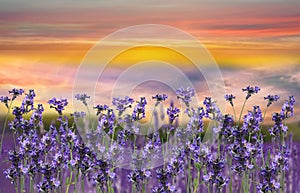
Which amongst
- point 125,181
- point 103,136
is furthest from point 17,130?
point 125,181

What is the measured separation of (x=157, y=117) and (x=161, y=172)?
93cm

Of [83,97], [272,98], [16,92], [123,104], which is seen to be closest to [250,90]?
[272,98]

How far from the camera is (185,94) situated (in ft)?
14.2

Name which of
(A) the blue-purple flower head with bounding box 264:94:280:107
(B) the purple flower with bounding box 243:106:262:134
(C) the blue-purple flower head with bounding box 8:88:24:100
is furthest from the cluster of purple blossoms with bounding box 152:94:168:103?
(C) the blue-purple flower head with bounding box 8:88:24:100

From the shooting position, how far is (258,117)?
4.05 meters


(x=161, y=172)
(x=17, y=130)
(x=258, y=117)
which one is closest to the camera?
(x=161, y=172)

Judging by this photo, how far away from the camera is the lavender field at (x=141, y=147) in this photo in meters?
3.87

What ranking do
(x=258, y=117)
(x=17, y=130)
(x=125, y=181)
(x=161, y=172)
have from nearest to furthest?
1. (x=161, y=172)
2. (x=258, y=117)
3. (x=17, y=130)
4. (x=125, y=181)

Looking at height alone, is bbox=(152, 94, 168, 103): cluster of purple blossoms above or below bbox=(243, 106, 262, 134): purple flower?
above

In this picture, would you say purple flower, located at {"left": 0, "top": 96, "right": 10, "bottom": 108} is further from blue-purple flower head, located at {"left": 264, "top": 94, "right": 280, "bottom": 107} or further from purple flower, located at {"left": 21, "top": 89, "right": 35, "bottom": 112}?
blue-purple flower head, located at {"left": 264, "top": 94, "right": 280, "bottom": 107}

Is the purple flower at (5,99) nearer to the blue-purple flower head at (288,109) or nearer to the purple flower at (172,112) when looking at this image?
the purple flower at (172,112)

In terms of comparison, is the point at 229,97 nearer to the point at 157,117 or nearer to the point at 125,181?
the point at 157,117

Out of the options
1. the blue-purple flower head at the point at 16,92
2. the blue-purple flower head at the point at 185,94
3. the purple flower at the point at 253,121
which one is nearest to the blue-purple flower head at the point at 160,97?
the blue-purple flower head at the point at 185,94

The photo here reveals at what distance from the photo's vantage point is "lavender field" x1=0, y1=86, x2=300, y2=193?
387 cm
